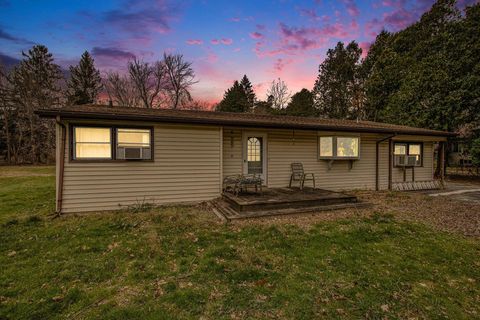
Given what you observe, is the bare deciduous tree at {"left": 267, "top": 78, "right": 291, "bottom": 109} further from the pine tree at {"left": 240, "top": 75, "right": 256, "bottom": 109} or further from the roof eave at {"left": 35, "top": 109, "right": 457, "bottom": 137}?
the roof eave at {"left": 35, "top": 109, "right": 457, "bottom": 137}

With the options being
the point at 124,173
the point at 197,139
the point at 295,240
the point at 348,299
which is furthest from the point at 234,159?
the point at 348,299

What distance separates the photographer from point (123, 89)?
91.9ft

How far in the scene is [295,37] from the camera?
587 inches

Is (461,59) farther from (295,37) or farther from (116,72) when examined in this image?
(116,72)

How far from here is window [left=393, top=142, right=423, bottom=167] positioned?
1066cm

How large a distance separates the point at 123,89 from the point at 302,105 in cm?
2344

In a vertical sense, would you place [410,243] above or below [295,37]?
below

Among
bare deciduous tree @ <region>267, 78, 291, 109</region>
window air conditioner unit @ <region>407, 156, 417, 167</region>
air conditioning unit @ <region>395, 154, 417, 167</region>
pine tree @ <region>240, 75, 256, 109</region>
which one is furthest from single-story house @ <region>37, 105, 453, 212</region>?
pine tree @ <region>240, 75, 256, 109</region>

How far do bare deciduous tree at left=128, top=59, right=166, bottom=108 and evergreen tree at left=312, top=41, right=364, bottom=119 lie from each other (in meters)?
20.7

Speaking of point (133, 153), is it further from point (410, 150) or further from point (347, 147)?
point (410, 150)

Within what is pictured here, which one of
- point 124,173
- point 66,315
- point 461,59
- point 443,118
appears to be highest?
point 461,59

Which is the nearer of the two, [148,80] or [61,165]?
[61,165]

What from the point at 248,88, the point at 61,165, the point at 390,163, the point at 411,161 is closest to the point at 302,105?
the point at 248,88

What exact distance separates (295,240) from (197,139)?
4.44 meters
